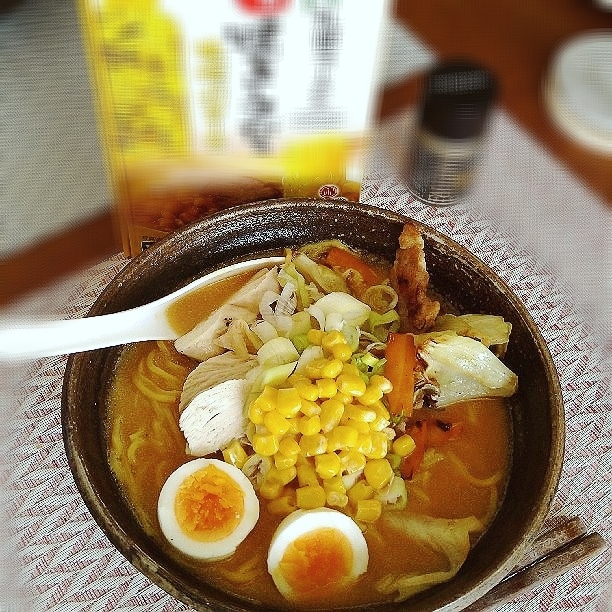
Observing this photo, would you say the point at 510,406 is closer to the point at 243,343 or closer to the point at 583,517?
the point at 583,517

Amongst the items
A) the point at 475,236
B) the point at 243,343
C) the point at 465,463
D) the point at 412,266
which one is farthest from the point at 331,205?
the point at 465,463

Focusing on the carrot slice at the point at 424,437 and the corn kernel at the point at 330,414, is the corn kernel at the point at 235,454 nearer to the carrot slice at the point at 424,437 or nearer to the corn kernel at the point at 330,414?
the corn kernel at the point at 330,414

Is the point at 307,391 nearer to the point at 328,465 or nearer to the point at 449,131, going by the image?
the point at 328,465

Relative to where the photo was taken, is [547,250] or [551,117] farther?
[547,250]

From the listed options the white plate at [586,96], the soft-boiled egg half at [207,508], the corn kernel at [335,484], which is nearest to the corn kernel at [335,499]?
the corn kernel at [335,484]

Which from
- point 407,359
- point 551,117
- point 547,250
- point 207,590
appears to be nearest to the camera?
point 207,590

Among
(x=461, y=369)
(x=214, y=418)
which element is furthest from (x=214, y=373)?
(x=461, y=369)
